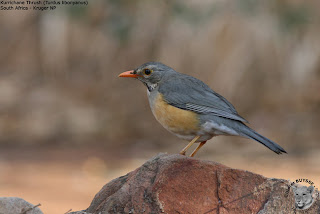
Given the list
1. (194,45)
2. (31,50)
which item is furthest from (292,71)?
(31,50)

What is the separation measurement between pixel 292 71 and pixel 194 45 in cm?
Answer: 232

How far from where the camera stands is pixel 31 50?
15805mm

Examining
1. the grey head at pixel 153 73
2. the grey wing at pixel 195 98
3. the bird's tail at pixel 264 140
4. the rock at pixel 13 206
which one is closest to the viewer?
the rock at pixel 13 206

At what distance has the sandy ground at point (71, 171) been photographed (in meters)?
10.8

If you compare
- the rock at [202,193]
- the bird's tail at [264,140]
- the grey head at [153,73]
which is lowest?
the rock at [202,193]

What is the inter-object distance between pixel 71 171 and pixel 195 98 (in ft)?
23.7

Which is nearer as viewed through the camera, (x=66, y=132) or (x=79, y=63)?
(x=66, y=132)

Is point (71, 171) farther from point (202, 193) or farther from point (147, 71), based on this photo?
point (202, 193)

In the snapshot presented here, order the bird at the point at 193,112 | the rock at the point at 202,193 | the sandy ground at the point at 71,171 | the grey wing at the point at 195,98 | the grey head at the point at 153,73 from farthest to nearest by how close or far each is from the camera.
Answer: the sandy ground at the point at 71,171 → the grey head at the point at 153,73 → the grey wing at the point at 195,98 → the bird at the point at 193,112 → the rock at the point at 202,193

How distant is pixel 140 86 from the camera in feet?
49.1

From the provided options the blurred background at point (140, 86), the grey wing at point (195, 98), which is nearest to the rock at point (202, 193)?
the grey wing at point (195, 98)

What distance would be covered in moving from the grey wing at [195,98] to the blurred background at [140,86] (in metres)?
6.85

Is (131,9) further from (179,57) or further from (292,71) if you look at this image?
(292,71)

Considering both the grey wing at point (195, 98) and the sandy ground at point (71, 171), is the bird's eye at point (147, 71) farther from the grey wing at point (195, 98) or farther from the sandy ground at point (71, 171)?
the sandy ground at point (71, 171)
